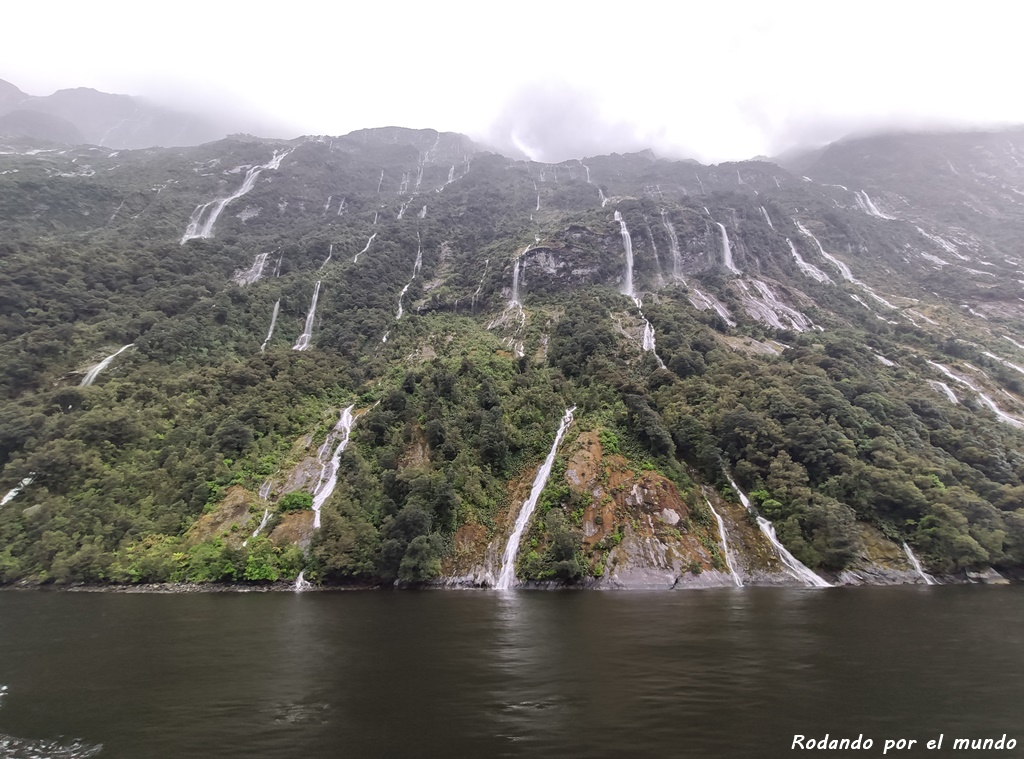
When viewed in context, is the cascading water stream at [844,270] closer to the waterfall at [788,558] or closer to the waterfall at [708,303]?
the waterfall at [708,303]

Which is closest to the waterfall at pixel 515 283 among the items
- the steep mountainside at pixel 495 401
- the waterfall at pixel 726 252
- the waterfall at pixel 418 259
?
the steep mountainside at pixel 495 401

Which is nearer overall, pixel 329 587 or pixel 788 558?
pixel 329 587

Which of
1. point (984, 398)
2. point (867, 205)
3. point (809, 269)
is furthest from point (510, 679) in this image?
point (867, 205)

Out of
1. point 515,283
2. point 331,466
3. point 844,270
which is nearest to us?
point 331,466

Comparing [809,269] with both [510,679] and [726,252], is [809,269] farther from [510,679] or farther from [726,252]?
[510,679]

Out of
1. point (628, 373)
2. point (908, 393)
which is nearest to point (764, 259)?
point (908, 393)

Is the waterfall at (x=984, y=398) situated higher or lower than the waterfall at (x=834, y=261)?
lower

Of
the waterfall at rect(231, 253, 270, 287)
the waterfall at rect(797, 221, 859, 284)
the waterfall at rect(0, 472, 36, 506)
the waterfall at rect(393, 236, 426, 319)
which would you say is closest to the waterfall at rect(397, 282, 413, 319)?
the waterfall at rect(393, 236, 426, 319)

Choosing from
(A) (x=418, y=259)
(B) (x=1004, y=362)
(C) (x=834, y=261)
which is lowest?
(B) (x=1004, y=362)
